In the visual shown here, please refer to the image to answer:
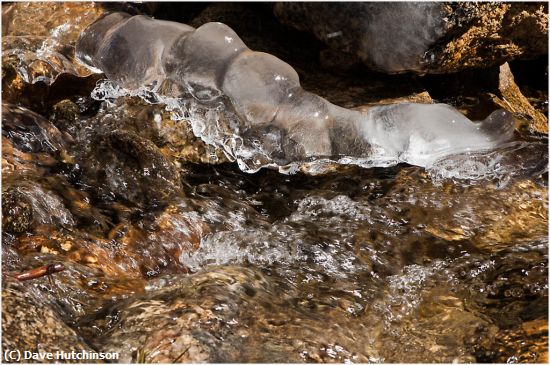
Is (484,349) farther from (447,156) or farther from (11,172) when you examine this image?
(11,172)

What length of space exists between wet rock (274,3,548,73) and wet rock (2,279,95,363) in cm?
A: 250

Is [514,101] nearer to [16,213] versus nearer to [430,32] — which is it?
[430,32]

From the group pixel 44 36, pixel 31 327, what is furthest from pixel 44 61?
pixel 31 327

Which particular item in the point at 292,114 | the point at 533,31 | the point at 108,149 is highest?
the point at 533,31

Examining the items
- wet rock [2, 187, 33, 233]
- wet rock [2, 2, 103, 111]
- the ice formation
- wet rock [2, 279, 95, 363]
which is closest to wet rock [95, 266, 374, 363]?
wet rock [2, 279, 95, 363]

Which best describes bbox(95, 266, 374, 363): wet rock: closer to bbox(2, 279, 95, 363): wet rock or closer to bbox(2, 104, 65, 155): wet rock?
bbox(2, 279, 95, 363): wet rock

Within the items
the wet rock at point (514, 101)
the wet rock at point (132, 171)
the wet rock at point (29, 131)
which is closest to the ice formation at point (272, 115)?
the wet rock at point (132, 171)

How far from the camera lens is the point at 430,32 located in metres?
4.11

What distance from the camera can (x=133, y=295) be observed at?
2.93 meters

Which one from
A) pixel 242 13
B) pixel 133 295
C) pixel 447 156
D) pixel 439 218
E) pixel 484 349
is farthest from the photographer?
pixel 242 13

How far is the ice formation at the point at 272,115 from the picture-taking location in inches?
155

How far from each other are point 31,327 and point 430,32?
8.70ft

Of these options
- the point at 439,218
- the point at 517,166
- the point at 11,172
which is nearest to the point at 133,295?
the point at 11,172

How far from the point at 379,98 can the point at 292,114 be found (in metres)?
0.92
